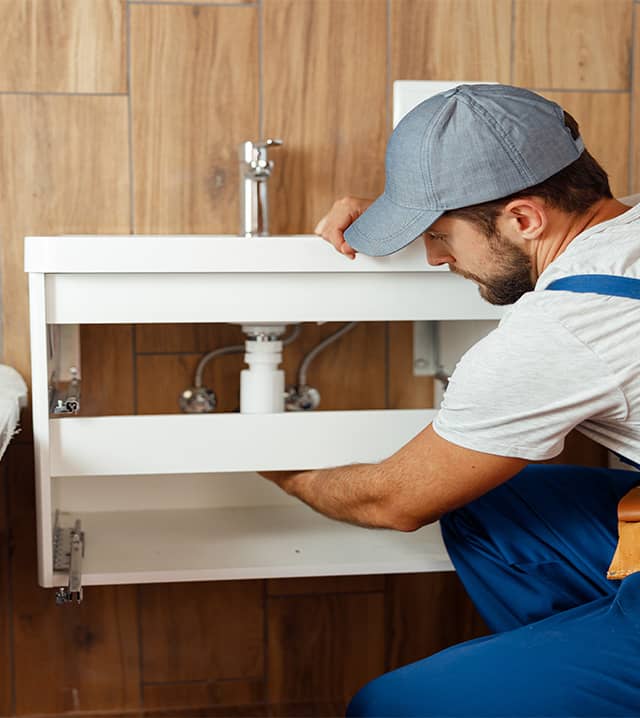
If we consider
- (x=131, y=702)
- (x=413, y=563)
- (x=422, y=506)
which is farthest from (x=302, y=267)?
(x=131, y=702)

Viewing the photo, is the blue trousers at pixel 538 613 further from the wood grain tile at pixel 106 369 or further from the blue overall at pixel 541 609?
the wood grain tile at pixel 106 369

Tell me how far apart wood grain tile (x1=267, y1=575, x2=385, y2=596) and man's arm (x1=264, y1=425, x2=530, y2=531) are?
48 cm

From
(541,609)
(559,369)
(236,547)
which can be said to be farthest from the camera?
(236,547)

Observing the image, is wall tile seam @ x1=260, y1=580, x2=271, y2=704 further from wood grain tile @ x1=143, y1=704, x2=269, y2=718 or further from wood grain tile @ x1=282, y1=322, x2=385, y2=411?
wood grain tile @ x1=282, y1=322, x2=385, y2=411

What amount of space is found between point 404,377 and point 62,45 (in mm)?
818

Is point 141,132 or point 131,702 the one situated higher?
point 141,132

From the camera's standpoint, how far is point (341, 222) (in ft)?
4.35

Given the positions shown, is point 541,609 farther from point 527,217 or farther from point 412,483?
point 527,217

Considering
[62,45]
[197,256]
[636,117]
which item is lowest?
[197,256]

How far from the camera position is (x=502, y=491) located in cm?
131

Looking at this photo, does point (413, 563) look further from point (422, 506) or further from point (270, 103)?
point (270, 103)

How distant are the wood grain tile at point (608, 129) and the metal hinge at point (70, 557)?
3.63 feet

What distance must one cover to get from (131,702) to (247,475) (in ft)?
1.50

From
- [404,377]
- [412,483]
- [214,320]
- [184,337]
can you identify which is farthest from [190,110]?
[412,483]
